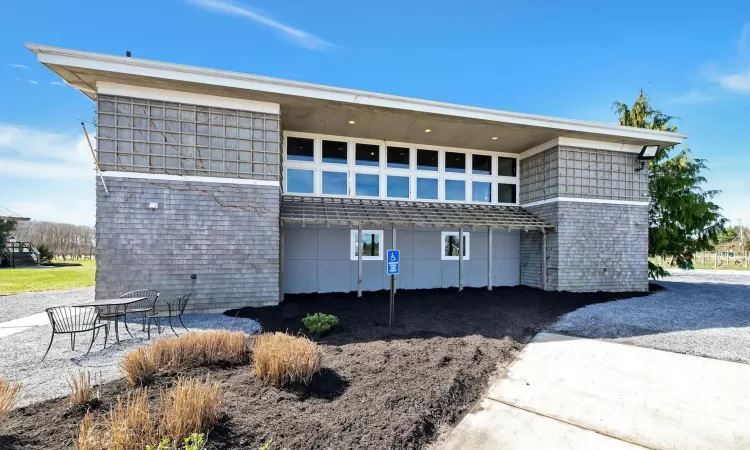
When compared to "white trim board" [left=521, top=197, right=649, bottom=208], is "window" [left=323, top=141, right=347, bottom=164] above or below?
above

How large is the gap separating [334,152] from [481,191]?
232 inches

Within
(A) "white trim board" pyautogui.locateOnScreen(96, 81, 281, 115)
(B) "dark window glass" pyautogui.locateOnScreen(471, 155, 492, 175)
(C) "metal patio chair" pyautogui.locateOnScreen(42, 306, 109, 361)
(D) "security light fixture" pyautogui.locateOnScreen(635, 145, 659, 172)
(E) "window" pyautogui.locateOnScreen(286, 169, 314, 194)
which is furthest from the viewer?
(B) "dark window glass" pyautogui.locateOnScreen(471, 155, 492, 175)

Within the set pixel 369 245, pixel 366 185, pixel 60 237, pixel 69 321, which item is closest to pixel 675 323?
pixel 369 245

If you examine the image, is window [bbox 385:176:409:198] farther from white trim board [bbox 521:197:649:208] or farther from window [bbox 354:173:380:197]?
white trim board [bbox 521:197:649:208]

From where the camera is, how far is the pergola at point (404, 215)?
370 inches

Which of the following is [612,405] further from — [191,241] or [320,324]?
[191,241]

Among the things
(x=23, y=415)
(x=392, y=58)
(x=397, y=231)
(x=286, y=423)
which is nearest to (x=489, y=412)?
(x=286, y=423)

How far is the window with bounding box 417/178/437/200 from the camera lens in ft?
38.4

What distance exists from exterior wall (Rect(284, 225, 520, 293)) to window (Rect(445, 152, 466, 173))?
2436 mm

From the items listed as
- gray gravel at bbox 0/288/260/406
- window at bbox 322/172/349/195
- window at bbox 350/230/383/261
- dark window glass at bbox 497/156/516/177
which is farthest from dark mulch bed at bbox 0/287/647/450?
dark window glass at bbox 497/156/516/177

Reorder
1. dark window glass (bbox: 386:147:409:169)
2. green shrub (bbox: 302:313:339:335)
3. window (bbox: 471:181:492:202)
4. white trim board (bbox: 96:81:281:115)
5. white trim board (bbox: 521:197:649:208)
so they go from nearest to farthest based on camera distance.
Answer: green shrub (bbox: 302:313:339:335)
white trim board (bbox: 96:81:281:115)
white trim board (bbox: 521:197:649:208)
dark window glass (bbox: 386:147:409:169)
window (bbox: 471:181:492:202)

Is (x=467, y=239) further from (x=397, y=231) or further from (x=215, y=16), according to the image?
(x=215, y=16)

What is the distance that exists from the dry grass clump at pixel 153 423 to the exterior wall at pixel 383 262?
740 cm

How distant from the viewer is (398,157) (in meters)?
11.5
